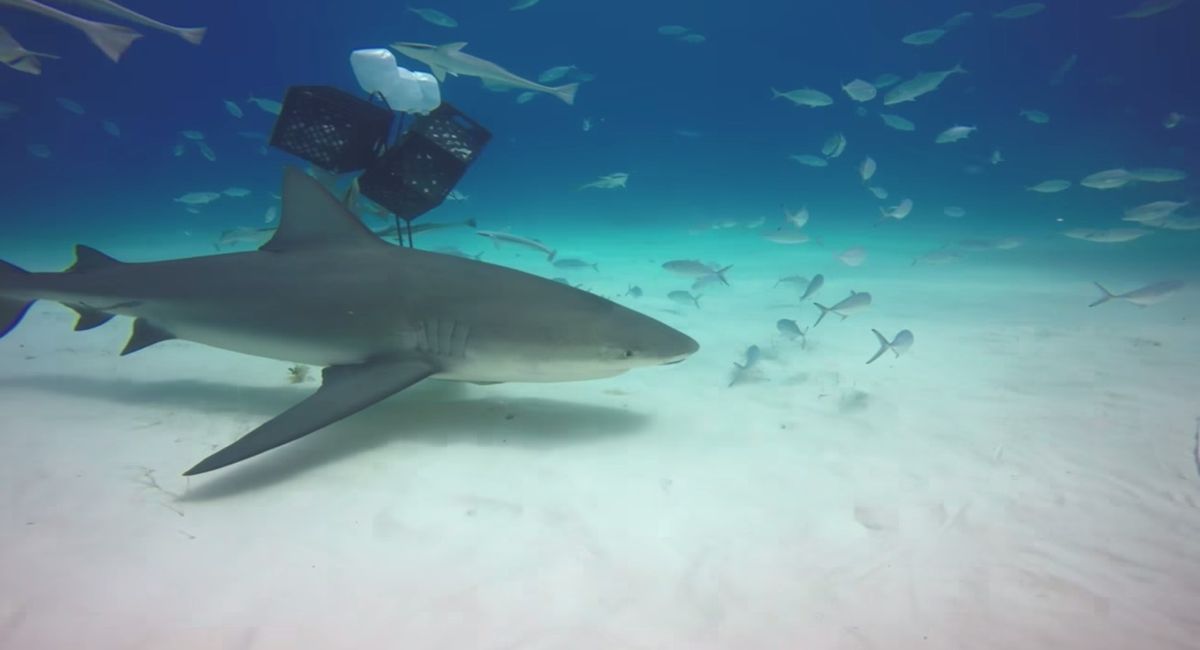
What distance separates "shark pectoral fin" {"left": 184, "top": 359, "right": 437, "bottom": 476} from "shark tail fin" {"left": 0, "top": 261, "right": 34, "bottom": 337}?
2.76 meters

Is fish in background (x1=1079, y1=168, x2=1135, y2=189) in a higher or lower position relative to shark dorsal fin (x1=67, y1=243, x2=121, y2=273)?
lower

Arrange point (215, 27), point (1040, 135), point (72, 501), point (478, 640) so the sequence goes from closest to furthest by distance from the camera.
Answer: point (478, 640), point (72, 501), point (1040, 135), point (215, 27)

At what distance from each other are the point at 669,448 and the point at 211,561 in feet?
8.00

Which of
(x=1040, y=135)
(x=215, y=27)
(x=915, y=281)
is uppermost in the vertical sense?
(x=215, y=27)

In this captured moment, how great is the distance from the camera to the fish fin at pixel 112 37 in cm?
439

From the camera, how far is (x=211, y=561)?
82.0 inches

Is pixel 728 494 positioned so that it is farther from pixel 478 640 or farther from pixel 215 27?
pixel 215 27

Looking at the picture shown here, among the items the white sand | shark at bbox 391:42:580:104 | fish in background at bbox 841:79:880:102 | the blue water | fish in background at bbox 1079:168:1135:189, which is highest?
shark at bbox 391:42:580:104

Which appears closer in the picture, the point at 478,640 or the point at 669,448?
the point at 478,640

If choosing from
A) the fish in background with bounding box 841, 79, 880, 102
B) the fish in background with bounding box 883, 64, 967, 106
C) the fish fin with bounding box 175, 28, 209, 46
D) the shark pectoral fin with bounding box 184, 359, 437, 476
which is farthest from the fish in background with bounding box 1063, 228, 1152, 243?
the fish fin with bounding box 175, 28, 209, 46

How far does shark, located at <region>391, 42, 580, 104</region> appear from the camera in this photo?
6250 mm

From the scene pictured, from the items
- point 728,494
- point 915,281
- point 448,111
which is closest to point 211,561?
point 728,494

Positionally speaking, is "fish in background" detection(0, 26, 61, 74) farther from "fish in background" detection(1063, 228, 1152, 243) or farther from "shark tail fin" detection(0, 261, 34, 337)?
"fish in background" detection(1063, 228, 1152, 243)

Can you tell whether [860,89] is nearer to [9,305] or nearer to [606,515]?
[606,515]
